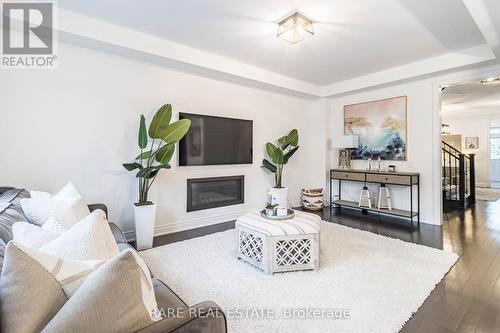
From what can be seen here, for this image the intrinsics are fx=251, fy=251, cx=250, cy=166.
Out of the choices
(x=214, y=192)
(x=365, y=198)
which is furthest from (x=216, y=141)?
(x=365, y=198)

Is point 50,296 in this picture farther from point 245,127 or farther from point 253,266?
point 245,127

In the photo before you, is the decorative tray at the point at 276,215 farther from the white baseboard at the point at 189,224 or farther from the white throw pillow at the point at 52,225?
the white throw pillow at the point at 52,225

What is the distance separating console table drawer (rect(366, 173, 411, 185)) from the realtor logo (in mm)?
4876

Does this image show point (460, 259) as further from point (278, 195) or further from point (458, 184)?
point (458, 184)

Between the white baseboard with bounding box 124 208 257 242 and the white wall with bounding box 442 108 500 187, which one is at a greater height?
the white wall with bounding box 442 108 500 187

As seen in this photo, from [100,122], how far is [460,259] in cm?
442

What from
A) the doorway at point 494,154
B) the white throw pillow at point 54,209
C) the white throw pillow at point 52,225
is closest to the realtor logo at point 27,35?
the white throw pillow at point 54,209

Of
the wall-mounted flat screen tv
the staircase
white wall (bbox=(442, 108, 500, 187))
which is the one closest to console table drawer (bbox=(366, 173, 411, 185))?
the staircase

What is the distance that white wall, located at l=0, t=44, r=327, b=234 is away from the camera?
2.65m

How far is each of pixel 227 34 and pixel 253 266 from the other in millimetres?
2682

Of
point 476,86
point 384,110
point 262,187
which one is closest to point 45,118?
point 262,187

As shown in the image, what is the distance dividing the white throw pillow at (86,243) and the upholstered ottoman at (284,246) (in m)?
1.43

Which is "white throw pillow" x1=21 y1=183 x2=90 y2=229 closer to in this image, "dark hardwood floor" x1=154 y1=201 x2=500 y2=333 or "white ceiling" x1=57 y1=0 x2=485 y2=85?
"dark hardwood floor" x1=154 y1=201 x2=500 y2=333

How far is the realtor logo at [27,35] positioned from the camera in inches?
95.3
